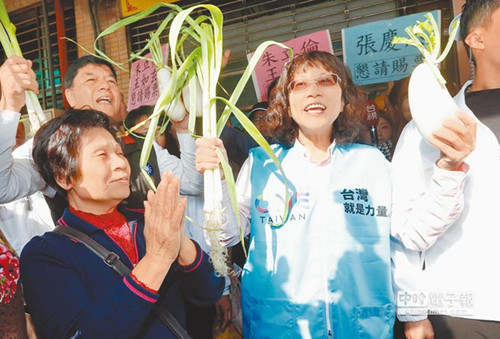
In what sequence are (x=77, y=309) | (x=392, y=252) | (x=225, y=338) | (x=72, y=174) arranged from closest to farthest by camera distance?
(x=77, y=309), (x=72, y=174), (x=392, y=252), (x=225, y=338)

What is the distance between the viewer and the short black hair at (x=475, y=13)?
1663 millimetres

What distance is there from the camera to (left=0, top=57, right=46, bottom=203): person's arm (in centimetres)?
173

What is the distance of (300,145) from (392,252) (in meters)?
0.59

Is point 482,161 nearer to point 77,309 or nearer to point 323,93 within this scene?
point 323,93

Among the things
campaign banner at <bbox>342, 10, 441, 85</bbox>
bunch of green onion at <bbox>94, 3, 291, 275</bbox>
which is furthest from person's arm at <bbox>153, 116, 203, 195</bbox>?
campaign banner at <bbox>342, 10, 441, 85</bbox>

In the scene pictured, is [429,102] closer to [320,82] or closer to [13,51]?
[320,82]

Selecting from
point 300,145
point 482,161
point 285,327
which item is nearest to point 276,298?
point 285,327

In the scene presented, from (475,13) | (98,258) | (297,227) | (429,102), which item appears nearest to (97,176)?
(98,258)

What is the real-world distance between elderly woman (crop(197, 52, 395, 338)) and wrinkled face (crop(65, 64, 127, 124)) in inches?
39.6

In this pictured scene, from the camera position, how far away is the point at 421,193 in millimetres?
1683

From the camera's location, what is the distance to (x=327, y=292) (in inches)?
64.7

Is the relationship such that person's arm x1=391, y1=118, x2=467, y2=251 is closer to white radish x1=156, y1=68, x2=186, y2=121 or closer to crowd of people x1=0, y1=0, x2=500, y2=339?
crowd of people x1=0, y1=0, x2=500, y2=339

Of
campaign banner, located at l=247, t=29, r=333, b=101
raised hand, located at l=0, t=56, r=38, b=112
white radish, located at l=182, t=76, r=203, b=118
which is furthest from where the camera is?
campaign banner, located at l=247, t=29, r=333, b=101

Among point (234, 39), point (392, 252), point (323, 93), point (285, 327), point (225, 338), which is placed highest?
point (234, 39)
